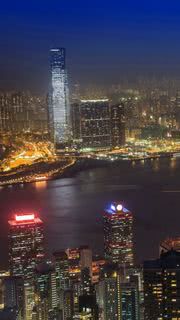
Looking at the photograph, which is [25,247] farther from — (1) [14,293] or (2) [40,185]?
(2) [40,185]

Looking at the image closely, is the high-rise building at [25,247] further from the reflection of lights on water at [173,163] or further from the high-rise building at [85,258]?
the reflection of lights on water at [173,163]

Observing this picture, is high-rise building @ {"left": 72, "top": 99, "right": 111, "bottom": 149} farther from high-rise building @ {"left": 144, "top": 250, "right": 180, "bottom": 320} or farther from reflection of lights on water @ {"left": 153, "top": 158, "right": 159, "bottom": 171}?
high-rise building @ {"left": 144, "top": 250, "right": 180, "bottom": 320}

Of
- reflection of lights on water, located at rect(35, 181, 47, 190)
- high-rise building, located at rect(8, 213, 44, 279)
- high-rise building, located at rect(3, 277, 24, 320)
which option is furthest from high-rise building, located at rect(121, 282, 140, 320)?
reflection of lights on water, located at rect(35, 181, 47, 190)

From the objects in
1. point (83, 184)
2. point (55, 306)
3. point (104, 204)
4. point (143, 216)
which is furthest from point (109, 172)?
point (55, 306)

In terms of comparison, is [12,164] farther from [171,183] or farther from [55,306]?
[55,306]

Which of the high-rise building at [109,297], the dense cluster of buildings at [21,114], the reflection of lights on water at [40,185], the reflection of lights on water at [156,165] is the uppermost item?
the dense cluster of buildings at [21,114]

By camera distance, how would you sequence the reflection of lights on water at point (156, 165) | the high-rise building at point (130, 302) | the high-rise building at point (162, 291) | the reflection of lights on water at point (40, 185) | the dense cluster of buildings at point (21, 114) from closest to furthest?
the high-rise building at point (162, 291), the high-rise building at point (130, 302), the reflection of lights on water at point (40, 185), the reflection of lights on water at point (156, 165), the dense cluster of buildings at point (21, 114)

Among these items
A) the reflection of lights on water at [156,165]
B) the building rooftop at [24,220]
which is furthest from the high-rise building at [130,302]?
the reflection of lights on water at [156,165]

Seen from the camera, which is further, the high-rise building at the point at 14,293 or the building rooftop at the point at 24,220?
the building rooftop at the point at 24,220
